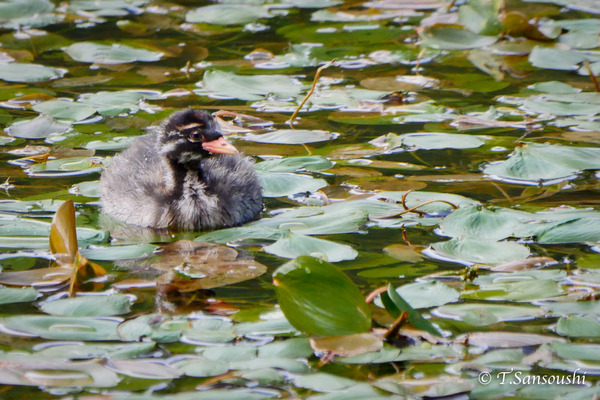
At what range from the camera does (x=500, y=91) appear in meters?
8.39

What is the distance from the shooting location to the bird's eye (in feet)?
20.1

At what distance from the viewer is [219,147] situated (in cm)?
605

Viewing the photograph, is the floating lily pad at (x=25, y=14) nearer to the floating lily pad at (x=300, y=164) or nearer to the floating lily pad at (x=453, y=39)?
the floating lily pad at (x=453, y=39)

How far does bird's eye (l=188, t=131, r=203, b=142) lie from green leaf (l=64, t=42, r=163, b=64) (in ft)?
10.9

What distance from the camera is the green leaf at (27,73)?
8.51 metres

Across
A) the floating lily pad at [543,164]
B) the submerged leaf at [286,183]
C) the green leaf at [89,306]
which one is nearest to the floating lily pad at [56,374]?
the green leaf at [89,306]

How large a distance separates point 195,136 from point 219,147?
0.60 ft

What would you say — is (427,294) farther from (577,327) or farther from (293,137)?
(293,137)

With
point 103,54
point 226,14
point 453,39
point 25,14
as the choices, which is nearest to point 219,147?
point 103,54

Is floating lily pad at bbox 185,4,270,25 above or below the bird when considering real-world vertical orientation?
above

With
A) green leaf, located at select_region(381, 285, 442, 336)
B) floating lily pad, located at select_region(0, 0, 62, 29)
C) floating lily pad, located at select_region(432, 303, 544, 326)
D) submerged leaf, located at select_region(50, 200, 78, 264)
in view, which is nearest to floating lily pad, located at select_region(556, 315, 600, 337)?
floating lily pad, located at select_region(432, 303, 544, 326)

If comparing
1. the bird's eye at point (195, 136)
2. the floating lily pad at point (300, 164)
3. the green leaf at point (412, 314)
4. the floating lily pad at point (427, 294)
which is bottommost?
the floating lily pad at point (427, 294)

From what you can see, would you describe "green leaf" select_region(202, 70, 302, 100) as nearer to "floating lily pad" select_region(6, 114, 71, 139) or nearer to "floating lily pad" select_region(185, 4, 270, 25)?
"floating lily pad" select_region(6, 114, 71, 139)

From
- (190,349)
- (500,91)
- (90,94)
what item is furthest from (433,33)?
(190,349)
